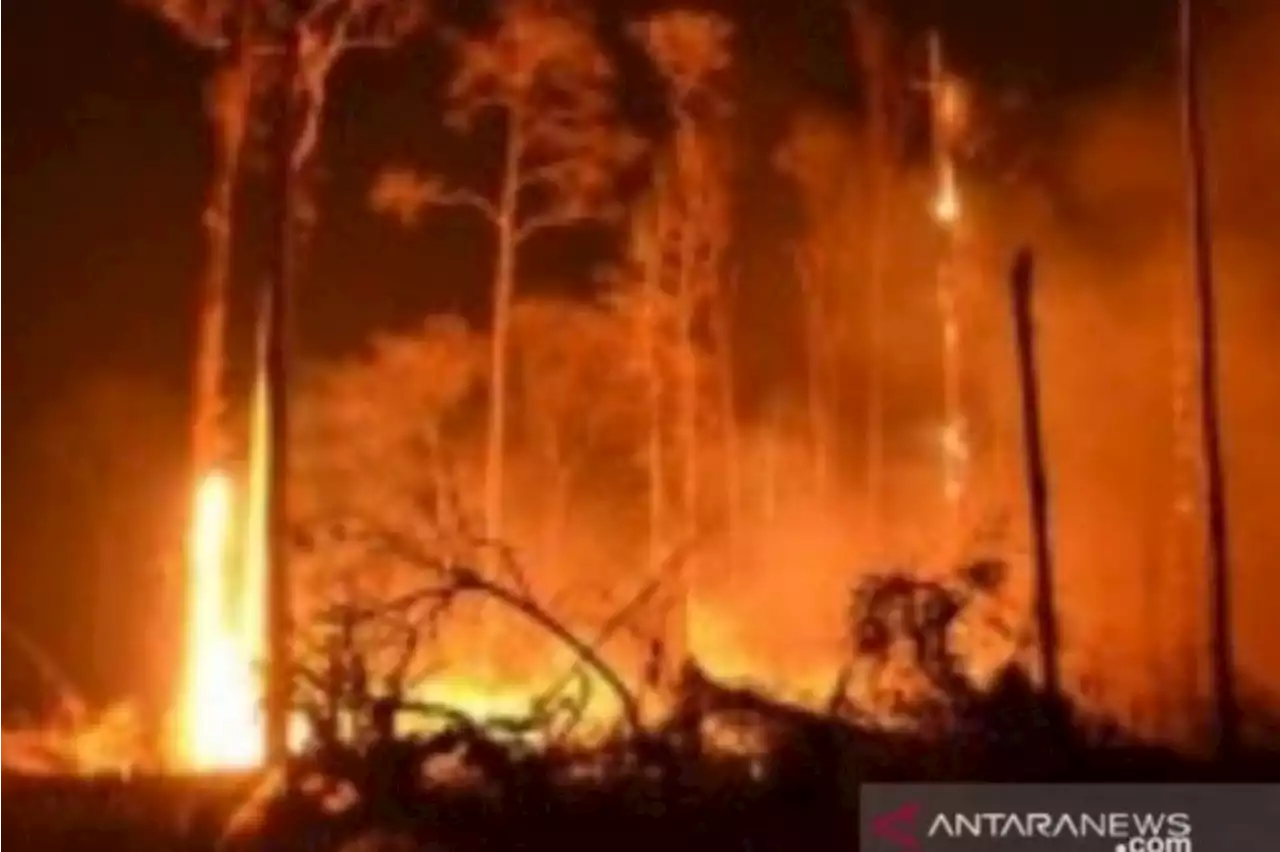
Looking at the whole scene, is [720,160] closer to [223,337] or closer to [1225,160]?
[1225,160]

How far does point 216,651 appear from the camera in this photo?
1978cm

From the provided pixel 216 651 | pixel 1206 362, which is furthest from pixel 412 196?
pixel 1206 362

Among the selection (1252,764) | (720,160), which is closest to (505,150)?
(720,160)

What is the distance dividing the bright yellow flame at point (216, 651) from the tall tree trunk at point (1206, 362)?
7.05 metres

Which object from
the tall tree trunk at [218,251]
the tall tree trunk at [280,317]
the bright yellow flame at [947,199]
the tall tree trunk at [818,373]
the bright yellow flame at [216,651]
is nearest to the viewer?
the tall tree trunk at [280,317]

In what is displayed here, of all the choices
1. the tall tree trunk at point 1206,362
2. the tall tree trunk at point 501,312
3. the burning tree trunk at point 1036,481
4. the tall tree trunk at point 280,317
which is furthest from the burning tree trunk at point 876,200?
the burning tree trunk at point 1036,481

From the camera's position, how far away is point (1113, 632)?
959 inches

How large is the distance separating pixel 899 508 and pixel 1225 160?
6.45 metres

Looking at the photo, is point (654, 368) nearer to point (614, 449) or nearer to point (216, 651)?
point (614, 449)

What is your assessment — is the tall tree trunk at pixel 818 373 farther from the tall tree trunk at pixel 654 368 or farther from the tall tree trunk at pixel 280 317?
the tall tree trunk at pixel 280 317

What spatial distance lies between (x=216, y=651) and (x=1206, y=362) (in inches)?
330

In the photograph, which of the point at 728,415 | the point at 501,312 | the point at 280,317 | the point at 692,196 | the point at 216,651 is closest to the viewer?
the point at 280,317

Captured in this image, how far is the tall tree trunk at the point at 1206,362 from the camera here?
1739 centimetres

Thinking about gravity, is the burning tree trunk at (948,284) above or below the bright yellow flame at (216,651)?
above
